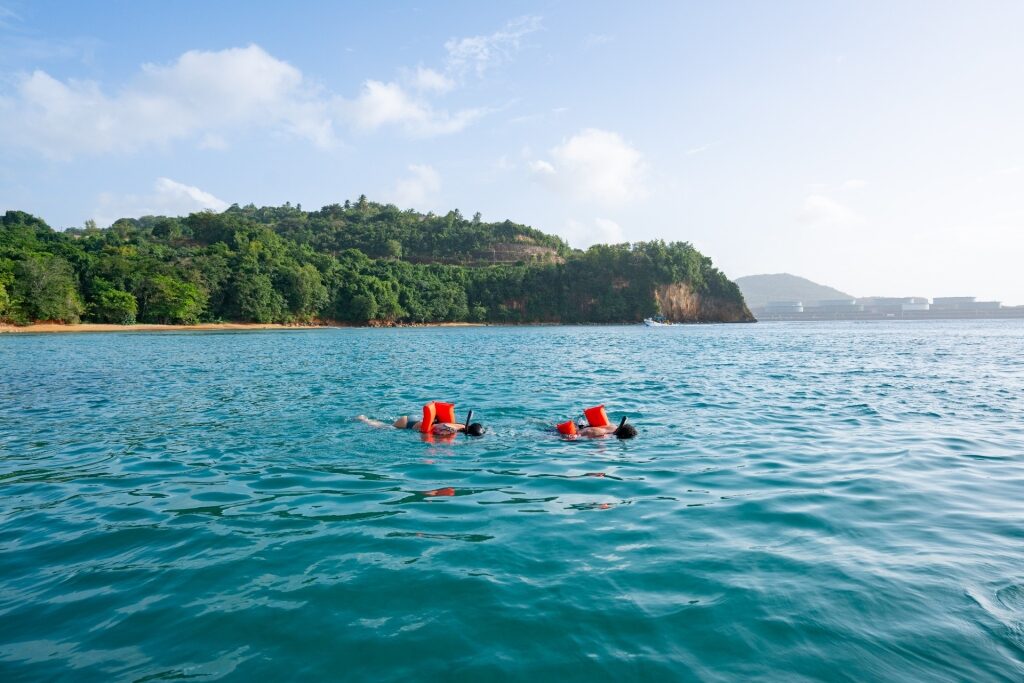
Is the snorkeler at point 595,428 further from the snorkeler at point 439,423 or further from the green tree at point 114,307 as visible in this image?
the green tree at point 114,307

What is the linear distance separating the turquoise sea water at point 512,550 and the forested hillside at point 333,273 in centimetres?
7408

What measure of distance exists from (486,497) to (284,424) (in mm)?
7167

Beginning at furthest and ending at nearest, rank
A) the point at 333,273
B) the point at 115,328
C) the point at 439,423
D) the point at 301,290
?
the point at 333,273, the point at 301,290, the point at 115,328, the point at 439,423

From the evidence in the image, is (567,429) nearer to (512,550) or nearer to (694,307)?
(512,550)

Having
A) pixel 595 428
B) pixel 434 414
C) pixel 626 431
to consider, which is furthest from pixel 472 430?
pixel 626 431

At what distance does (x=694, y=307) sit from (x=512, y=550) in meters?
153

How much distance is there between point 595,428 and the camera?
11781 mm

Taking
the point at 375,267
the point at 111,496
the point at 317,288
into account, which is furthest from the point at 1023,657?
the point at 375,267

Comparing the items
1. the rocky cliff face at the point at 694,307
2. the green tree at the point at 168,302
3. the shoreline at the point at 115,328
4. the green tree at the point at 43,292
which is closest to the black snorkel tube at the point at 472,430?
the shoreline at the point at 115,328

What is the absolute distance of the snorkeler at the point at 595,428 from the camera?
1140 centimetres

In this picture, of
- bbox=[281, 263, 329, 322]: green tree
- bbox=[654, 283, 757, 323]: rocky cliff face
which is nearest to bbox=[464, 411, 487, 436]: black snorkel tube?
bbox=[281, 263, 329, 322]: green tree

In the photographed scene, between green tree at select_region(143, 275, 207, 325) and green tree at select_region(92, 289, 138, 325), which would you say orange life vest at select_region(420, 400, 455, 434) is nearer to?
green tree at select_region(92, 289, 138, 325)

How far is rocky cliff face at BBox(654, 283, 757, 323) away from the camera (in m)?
146

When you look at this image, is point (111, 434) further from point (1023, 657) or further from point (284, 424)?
point (1023, 657)
